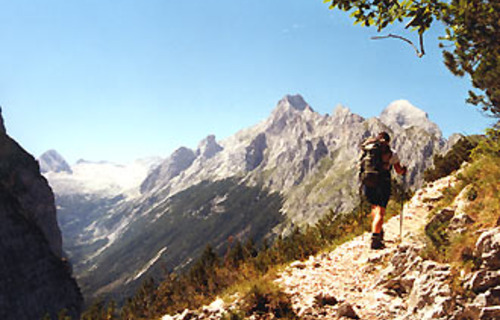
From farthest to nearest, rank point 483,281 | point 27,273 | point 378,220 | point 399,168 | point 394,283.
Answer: point 27,273 < point 399,168 < point 378,220 < point 394,283 < point 483,281

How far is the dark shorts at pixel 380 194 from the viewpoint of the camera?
9477 millimetres

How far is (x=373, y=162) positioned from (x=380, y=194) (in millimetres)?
1022

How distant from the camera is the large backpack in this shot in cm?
970

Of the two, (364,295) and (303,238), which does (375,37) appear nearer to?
(364,295)

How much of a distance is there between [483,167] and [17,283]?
100 m

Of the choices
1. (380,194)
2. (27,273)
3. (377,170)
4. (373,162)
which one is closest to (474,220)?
(380,194)

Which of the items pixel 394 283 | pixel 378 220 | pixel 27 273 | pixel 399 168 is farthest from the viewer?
pixel 27 273

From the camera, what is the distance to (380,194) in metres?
9.55

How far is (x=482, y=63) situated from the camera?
623 cm

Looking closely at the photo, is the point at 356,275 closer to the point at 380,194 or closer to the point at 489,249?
the point at 380,194

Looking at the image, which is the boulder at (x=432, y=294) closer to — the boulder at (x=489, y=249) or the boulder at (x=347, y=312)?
the boulder at (x=489, y=249)

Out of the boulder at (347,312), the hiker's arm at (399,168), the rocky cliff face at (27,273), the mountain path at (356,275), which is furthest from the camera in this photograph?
the rocky cliff face at (27,273)

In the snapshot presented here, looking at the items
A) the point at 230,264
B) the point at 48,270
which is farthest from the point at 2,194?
the point at 230,264

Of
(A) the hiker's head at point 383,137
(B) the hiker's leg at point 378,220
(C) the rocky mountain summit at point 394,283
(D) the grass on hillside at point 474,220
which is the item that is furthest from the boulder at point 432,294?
(A) the hiker's head at point 383,137
